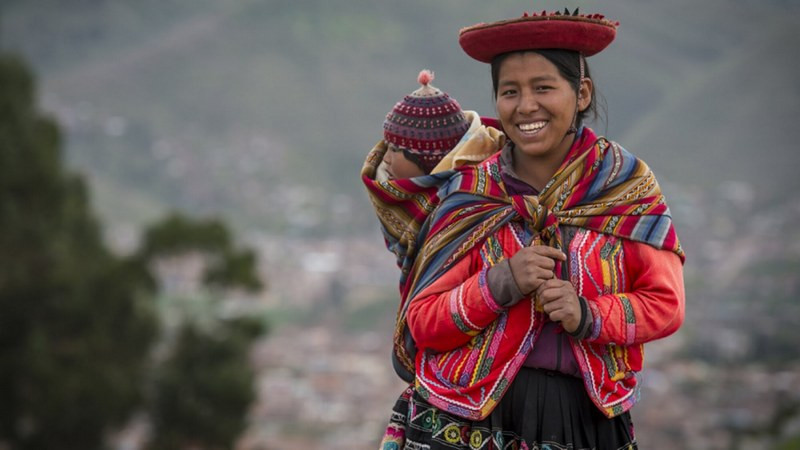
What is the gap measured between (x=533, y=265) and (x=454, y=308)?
0.19 meters

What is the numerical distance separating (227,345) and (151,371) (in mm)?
1568

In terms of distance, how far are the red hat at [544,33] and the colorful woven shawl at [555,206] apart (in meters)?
0.20

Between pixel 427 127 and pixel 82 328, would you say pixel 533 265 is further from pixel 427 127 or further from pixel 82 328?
Answer: pixel 82 328

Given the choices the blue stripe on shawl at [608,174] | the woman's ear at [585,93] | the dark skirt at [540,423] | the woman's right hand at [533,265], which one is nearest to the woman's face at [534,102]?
the woman's ear at [585,93]

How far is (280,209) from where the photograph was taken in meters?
55.1

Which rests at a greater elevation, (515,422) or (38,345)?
(38,345)

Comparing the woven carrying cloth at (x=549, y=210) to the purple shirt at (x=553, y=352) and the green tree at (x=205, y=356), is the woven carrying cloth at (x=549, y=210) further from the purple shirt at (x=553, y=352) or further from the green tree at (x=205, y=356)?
the green tree at (x=205, y=356)

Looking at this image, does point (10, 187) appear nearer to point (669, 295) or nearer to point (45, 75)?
point (669, 295)

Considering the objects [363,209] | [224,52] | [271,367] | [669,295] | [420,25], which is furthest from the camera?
[224,52]

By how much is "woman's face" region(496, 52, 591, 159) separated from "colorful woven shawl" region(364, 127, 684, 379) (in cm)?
7

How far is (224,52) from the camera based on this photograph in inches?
2611

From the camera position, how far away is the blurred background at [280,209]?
1639cm

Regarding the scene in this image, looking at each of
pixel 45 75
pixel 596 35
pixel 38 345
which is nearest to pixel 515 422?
pixel 596 35

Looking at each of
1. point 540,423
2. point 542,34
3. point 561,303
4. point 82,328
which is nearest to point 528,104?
point 542,34
